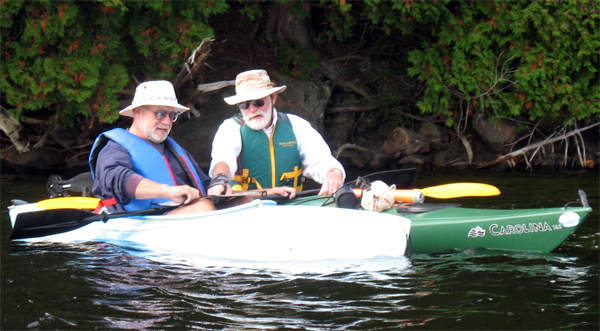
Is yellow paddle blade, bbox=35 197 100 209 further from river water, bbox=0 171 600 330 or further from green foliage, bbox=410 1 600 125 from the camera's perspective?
green foliage, bbox=410 1 600 125

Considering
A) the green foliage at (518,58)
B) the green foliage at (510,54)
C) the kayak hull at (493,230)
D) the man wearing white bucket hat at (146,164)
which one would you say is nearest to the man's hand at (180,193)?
the man wearing white bucket hat at (146,164)

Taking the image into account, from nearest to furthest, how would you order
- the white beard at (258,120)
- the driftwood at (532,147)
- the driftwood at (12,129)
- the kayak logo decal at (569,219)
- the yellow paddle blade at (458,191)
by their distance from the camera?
1. the kayak logo decal at (569,219)
2. the yellow paddle blade at (458,191)
3. the white beard at (258,120)
4. the driftwood at (12,129)
5. the driftwood at (532,147)

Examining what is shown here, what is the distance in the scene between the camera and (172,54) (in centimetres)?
777

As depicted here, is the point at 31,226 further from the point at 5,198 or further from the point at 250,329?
the point at 5,198

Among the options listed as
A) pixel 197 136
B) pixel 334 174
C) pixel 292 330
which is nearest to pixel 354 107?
pixel 197 136

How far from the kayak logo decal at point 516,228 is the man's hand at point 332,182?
1.11m

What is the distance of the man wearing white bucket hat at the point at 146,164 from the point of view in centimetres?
386

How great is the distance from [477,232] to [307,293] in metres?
1.14

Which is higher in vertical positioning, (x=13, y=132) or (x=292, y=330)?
(x=13, y=132)

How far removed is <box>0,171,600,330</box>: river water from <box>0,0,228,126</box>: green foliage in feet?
12.3

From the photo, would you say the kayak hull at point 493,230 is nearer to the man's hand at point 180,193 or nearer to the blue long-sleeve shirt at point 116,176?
the man's hand at point 180,193

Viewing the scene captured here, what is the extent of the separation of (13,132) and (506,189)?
6.45 m

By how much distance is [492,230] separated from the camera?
3736 mm

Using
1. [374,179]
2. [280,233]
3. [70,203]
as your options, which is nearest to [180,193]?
[280,233]
